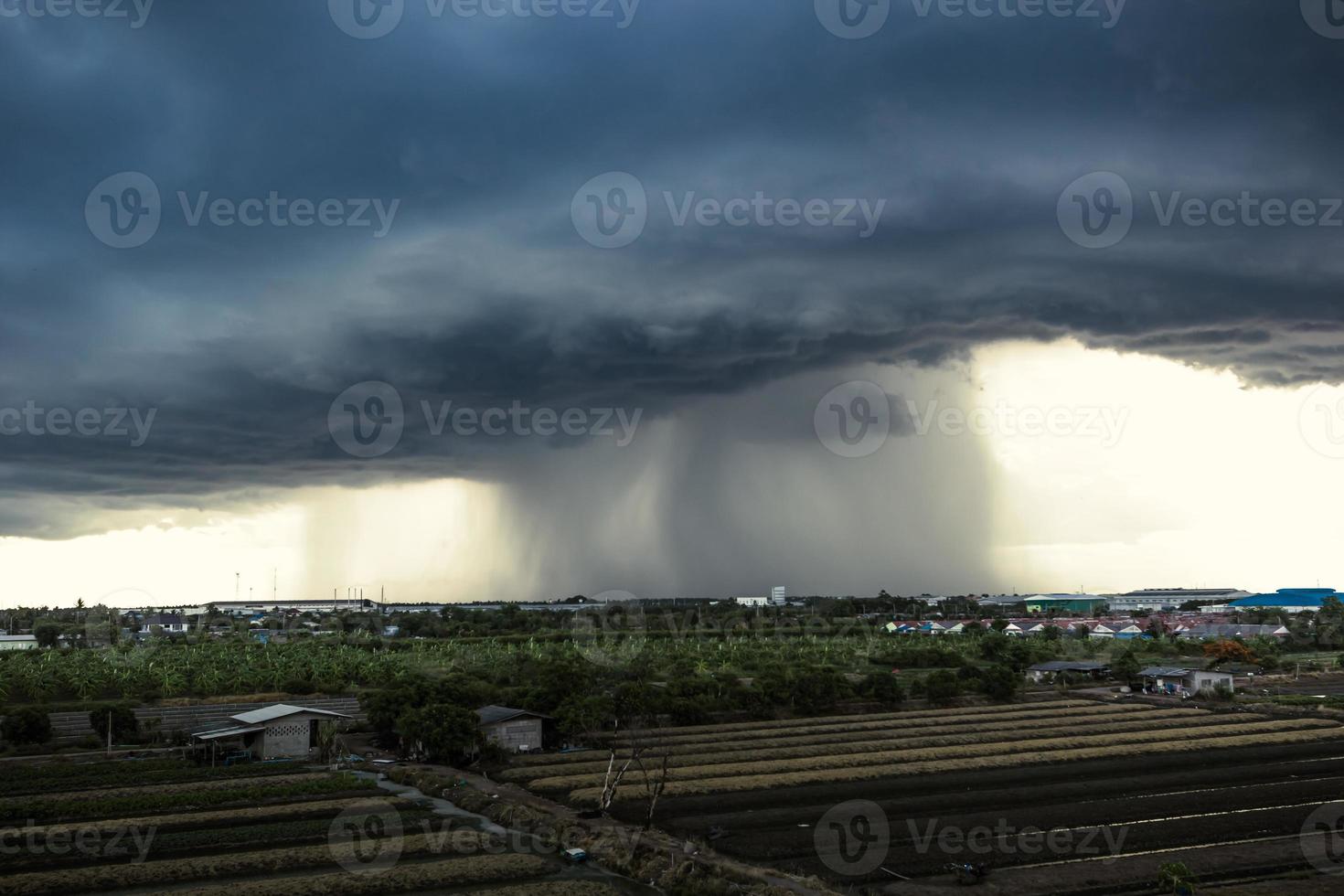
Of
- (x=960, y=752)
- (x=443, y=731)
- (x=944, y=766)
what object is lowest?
(x=960, y=752)

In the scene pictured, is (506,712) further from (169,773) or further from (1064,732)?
(1064,732)

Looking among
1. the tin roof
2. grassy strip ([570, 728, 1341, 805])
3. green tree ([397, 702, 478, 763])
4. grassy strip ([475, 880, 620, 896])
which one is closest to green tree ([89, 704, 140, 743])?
the tin roof

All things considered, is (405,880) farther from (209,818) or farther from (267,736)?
(267,736)

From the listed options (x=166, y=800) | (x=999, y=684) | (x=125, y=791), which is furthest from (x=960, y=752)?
(x=125, y=791)

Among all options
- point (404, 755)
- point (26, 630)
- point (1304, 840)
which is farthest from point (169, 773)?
point (26, 630)
